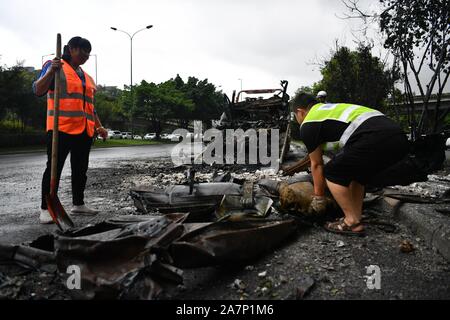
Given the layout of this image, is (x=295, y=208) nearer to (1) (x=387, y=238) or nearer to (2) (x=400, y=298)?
(1) (x=387, y=238)

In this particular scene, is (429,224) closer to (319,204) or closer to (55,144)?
(319,204)

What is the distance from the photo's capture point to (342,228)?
9.32 feet

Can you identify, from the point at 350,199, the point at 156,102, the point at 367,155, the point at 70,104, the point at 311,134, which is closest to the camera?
the point at 367,155

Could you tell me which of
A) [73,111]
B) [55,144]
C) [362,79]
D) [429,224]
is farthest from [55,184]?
[362,79]

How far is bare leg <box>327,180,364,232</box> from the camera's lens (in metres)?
2.72

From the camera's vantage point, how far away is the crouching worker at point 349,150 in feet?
8.65

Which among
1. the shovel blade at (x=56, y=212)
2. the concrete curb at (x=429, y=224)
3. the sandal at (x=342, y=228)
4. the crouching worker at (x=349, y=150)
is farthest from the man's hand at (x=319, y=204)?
the shovel blade at (x=56, y=212)

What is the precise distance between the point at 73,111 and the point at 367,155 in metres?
2.93

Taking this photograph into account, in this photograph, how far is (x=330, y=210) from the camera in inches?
121

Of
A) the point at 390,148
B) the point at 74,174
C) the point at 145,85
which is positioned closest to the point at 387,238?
the point at 390,148

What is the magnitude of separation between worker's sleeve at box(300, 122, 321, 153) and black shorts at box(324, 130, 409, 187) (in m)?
0.25
